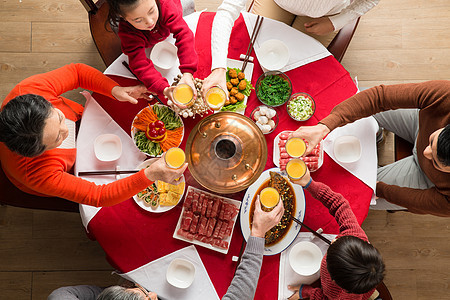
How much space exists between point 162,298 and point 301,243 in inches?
30.6

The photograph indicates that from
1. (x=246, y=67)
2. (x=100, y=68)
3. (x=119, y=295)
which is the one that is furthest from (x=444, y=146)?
(x=100, y=68)

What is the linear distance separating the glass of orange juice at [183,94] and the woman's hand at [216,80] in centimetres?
8

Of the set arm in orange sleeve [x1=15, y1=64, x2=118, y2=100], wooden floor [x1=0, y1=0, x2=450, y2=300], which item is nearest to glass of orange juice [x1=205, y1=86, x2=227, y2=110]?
arm in orange sleeve [x1=15, y1=64, x2=118, y2=100]

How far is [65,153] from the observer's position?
187 centimetres

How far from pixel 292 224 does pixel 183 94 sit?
2.90 feet

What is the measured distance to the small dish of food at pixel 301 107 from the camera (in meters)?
1.94

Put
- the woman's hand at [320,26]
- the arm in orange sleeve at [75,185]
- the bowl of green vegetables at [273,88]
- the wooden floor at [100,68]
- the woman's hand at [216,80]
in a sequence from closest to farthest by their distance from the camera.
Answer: the arm in orange sleeve at [75,185] < the woman's hand at [216,80] < the bowl of green vegetables at [273,88] < the woman's hand at [320,26] < the wooden floor at [100,68]

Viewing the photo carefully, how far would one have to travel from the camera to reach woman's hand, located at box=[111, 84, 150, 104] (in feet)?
6.20

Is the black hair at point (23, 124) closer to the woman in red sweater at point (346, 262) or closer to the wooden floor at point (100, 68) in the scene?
the woman in red sweater at point (346, 262)

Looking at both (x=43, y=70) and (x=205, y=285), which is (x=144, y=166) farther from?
(x=43, y=70)

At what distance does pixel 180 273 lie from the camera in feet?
6.07

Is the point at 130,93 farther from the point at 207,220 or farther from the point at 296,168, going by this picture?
the point at 296,168

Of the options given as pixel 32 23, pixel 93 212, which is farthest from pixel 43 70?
pixel 93 212

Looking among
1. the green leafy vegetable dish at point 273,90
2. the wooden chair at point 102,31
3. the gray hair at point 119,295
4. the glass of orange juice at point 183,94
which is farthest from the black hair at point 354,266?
the wooden chair at point 102,31
